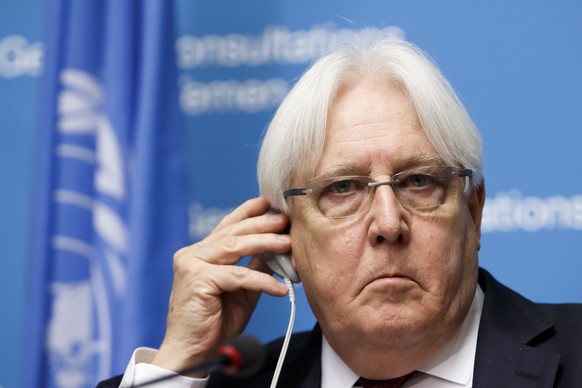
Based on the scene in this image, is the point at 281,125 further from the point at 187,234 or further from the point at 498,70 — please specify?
the point at 498,70

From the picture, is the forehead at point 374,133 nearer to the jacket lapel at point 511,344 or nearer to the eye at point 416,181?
the eye at point 416,181

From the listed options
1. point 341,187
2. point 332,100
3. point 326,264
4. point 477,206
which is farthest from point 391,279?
point 332,100

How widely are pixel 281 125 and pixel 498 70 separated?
104 cm

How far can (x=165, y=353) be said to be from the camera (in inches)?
95.9

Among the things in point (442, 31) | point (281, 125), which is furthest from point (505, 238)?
point (281, 125)

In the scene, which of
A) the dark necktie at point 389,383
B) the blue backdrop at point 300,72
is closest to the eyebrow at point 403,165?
the dark necktie at point 389,383

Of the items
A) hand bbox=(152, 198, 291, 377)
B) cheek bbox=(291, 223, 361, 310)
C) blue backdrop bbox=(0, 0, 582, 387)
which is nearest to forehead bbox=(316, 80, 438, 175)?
cheek bbox=(291, 223, 361, 310)

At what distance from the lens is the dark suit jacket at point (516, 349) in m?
2.13

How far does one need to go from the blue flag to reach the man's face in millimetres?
826

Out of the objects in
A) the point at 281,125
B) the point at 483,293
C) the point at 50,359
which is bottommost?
the point at 50,359

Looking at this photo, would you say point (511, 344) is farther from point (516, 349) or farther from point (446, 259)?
point (446, 259)

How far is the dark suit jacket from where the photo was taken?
213 centimetres

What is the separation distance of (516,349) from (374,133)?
66 cm

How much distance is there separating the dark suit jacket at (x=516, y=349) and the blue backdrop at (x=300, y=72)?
582mm
